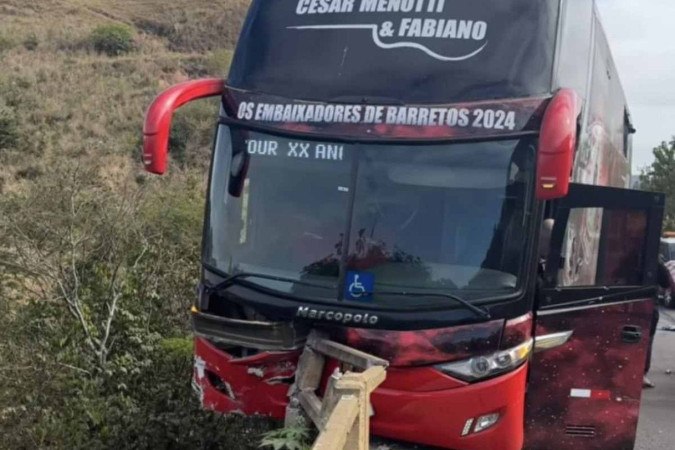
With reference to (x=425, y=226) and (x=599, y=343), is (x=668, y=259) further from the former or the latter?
(x=425, y=226)

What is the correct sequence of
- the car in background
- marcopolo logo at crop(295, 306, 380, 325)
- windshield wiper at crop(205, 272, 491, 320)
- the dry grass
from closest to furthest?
windshield wiper at crop(205, 272, 491, 320)
marcopolo logo at crop(295, 306, 380, 325)
the car in background
the dry grass

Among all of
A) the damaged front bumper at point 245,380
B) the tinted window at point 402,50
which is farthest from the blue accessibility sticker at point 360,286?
the tinted window at point 402,50

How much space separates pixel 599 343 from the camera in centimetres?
645

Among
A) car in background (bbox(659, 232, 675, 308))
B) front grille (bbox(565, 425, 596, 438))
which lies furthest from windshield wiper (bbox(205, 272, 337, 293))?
car in background (bbox(659, 232, 675, 308))

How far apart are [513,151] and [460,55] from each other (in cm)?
78

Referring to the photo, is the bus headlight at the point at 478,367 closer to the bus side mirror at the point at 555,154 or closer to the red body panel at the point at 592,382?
the red body panel at the point at 592,382

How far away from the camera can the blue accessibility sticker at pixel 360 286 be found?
5.79 metres

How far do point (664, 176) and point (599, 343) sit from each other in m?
41.5

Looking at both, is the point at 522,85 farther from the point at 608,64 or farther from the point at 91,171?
the point at 91,171

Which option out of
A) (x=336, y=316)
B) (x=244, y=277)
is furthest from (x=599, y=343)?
(x=244, y=277)

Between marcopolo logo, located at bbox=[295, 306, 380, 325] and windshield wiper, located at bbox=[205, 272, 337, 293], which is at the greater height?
windshield wiper, located at bbox=[205, 272, 337, 293]

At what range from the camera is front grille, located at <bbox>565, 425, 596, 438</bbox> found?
255 inches

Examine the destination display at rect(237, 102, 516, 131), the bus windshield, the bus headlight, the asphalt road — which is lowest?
the asphalt road

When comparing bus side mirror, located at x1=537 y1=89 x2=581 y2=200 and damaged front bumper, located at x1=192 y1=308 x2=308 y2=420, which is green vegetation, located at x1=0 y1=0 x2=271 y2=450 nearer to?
damaged front bumper, located at x1=192 y1=308 x2=308 y2=420
